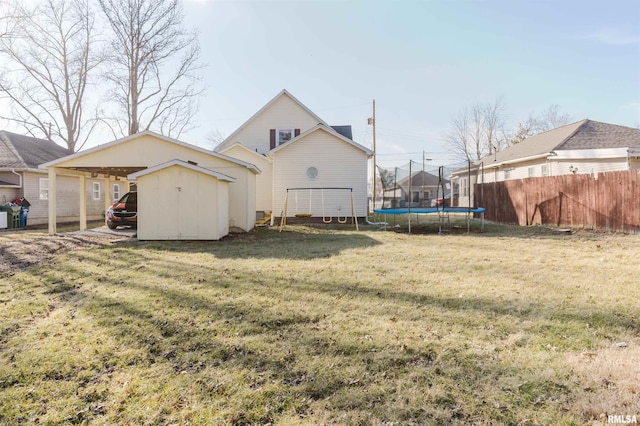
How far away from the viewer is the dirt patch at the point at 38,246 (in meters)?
7.64

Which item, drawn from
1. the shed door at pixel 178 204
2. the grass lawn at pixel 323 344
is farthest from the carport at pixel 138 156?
the grass lawn at pixel 323 344

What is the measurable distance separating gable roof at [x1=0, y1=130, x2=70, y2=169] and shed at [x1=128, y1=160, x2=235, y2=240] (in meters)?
10.2

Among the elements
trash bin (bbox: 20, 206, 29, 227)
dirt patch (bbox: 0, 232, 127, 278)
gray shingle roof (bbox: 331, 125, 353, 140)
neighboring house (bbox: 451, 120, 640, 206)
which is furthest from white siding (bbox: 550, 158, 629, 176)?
trash bin (bbox: 20, 206, 29, 227)

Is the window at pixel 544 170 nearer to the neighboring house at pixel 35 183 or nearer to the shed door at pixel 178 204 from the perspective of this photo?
the shed door at pixel 178 204

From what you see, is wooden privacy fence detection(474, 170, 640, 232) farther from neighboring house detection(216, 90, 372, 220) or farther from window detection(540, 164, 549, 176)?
neighboring house detection(216, 90, 372, 220)

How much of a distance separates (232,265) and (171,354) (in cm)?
393

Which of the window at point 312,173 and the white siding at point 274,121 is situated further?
the white siding at point 274,121

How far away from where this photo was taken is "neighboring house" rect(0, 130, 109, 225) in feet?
53.6

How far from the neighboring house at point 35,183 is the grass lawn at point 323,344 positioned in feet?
40.9

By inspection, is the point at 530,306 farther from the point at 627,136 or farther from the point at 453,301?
the point at 627,136

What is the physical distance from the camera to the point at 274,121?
819 inches

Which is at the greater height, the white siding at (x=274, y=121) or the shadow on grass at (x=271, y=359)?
the white siding at (x=274, y=121)

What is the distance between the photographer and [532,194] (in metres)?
14.8

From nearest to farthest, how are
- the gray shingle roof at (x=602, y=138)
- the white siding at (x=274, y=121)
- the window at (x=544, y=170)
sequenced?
1. the gray shingle roof at (x=602, y=138)
2. the window at (x=544, y=170)
3. the white siding at (x=274, y=121)
